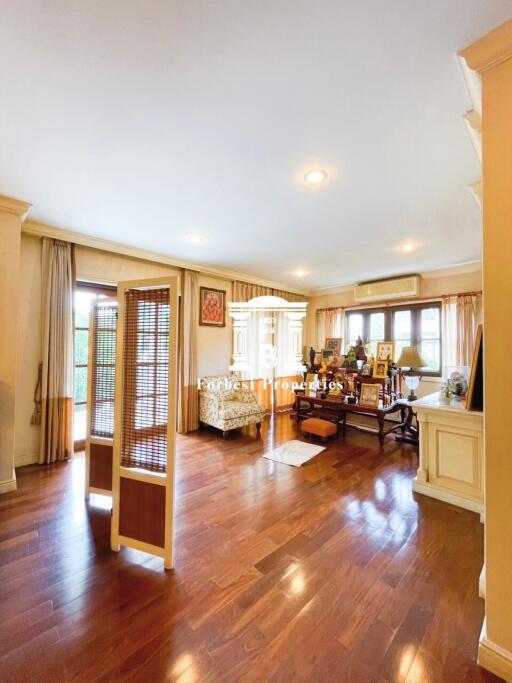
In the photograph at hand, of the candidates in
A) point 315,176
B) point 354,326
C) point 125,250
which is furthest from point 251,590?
point 354,326

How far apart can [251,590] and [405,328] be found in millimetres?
5242

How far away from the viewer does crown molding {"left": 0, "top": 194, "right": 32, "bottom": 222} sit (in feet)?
8.91

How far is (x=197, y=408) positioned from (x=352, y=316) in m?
3.94

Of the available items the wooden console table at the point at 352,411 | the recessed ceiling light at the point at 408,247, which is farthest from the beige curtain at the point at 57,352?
the recessed ceiling light at the point at 408,247

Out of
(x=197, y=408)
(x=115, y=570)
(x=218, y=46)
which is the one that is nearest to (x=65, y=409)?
(x=197, y=408)

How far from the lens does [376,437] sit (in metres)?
4.54

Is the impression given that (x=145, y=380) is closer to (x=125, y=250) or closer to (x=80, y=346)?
(x=80, y=346)

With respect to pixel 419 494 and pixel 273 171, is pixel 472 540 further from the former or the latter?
pixel 273 171

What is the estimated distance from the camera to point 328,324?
6.65 m

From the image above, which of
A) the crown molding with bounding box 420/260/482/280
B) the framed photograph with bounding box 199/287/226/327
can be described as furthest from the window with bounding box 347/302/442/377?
the framed photograph with bounding box 199/287/226/327

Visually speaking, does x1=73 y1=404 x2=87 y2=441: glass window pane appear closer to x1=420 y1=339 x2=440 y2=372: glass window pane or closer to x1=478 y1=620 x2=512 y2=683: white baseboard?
x1=478 y1=620 x2=512 y2=683: white baseboard

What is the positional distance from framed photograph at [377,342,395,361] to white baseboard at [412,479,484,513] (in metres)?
2.66

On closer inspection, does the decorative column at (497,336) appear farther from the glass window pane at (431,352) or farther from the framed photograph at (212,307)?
the glass window pane at (431,352)

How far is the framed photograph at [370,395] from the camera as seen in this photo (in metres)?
4.45
